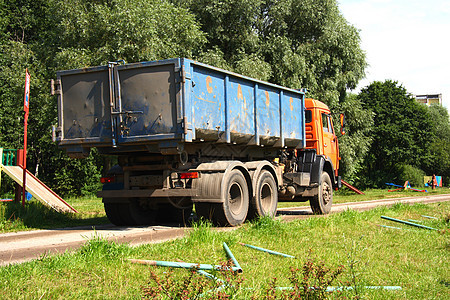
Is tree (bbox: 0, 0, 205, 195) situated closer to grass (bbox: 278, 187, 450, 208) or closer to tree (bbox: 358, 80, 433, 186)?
grass (bbox: 278, 187, 450, 208)

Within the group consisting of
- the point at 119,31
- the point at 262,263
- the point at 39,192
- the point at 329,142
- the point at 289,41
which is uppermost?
the point at 289,41

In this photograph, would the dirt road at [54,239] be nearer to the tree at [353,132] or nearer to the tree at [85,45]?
the tree at [85,45]

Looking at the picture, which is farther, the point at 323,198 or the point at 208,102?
the point at 323,198

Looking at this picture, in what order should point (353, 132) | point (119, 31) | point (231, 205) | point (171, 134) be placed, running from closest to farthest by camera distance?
point (171, 134) < point (231, 205) < point (119, 31) < point (353, 132)

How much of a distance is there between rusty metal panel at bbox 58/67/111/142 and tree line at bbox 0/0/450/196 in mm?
11834

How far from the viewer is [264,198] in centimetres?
1239

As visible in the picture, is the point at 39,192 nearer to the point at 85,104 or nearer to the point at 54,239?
the point at 85,104

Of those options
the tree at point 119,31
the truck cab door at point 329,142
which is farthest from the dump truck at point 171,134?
the tree at point 119,31

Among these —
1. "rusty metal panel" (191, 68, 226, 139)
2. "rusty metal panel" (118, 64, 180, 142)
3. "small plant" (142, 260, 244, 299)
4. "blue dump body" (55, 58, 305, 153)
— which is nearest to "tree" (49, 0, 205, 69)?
"blue dump body" (55, 58, 305, 153)

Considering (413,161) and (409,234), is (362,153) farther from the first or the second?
(409,234)

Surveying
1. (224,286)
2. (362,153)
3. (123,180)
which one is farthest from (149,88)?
(362,153)

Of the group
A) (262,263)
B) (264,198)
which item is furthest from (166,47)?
(262,263)

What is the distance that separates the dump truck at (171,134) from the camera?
32.8 ft

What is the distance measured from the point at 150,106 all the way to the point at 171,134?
74 centimetres
